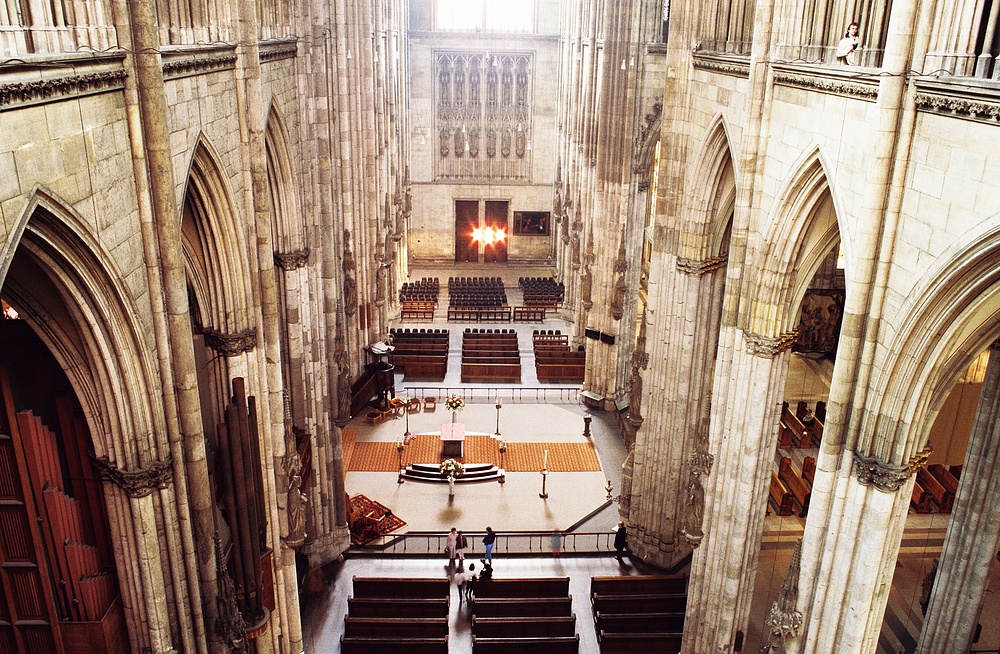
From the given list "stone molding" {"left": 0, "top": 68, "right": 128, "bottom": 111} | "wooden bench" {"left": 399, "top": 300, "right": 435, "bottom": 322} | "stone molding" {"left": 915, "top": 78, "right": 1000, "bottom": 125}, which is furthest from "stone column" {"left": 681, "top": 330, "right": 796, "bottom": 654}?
"wooden bench" {"left": 399, "top": 300, "right": 435, "bottom": 322}

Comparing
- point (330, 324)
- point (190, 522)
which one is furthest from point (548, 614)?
point (190, 522)

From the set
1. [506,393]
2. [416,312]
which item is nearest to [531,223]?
[416,312]

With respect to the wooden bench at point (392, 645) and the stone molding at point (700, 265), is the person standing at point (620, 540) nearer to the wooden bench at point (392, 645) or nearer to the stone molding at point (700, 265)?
the wooden bench at point (392, 645)

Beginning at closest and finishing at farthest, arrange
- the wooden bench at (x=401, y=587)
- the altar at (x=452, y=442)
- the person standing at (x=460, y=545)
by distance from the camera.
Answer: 1. the wooden bench at (x=401, y=587)
2. the person standing at (x=460, y=545)
3. the altar at (x=452, y=442)

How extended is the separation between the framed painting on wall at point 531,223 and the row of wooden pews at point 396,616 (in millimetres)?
27553

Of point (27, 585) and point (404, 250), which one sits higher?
point (27, 585)

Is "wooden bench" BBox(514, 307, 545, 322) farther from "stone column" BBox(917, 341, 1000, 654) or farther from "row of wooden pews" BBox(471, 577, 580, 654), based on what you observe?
"stone column" BBox(917, 341, 1000, 654)

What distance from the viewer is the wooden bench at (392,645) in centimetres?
1529

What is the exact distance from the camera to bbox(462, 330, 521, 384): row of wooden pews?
2838 centimetres

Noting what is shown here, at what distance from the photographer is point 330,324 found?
59.8ft

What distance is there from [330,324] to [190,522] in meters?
9.56

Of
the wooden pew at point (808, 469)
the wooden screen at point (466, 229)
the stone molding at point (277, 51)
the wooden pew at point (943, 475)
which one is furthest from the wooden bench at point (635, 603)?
the wooden screen at point (466, 229)

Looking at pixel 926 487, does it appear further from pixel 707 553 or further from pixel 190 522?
pixel 190 522

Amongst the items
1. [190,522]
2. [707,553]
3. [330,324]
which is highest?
[190,522]
